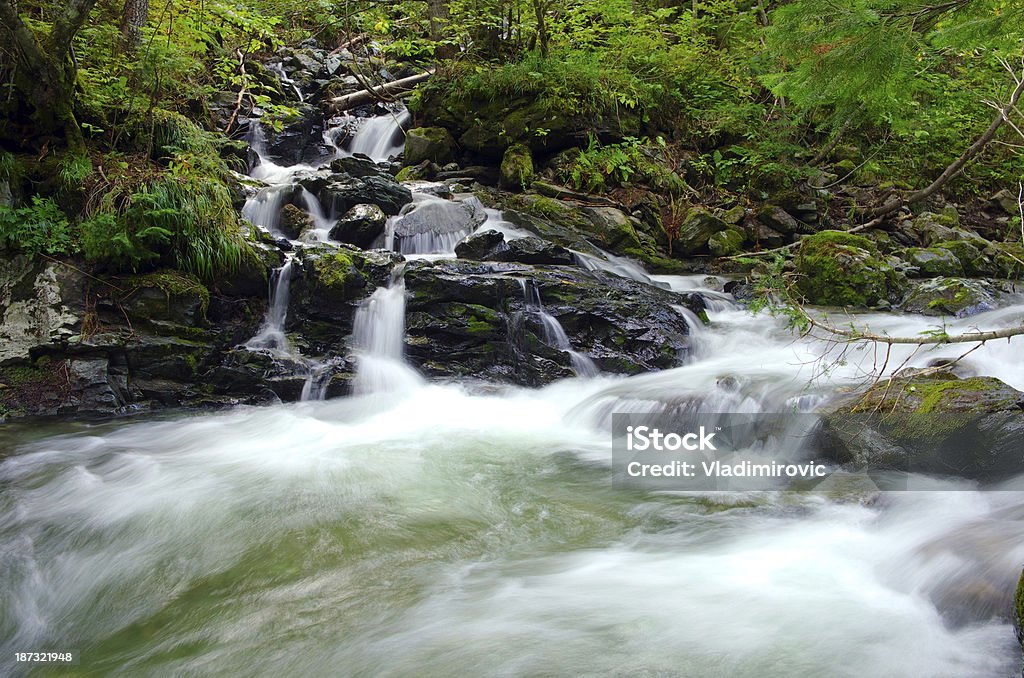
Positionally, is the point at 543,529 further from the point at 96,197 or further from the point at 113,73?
the point at 113,73

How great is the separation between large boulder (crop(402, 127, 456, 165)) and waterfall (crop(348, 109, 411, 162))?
0.88 metres

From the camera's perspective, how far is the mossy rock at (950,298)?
7.78m

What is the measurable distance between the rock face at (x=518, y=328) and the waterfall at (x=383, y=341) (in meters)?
0.13

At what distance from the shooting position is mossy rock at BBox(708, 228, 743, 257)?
387 inches

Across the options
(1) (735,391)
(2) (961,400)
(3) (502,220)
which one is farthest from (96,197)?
(2) (961,400)

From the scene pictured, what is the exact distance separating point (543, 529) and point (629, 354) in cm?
341

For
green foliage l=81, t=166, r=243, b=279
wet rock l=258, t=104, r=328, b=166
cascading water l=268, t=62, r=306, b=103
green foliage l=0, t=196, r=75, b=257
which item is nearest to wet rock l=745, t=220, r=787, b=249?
green foliage l=81, t=166, r=243, b=279

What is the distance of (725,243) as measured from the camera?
9859mm

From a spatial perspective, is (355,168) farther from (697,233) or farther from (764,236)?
(764,236)

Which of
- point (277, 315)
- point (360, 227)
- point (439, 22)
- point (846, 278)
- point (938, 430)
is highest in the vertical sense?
point (439, 22)

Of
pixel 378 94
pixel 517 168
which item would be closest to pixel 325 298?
pixel 517 168

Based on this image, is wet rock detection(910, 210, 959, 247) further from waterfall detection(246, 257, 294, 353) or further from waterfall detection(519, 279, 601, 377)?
waterfall detection(246, 257, 294, 353)

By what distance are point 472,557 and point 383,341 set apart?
3879 mm

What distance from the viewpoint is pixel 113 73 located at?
7.22 meters
